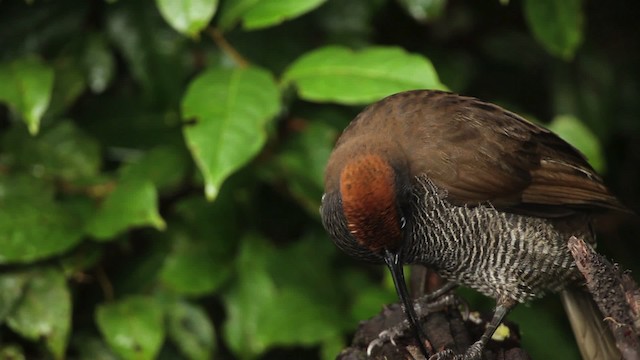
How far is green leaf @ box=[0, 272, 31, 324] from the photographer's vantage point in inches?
160

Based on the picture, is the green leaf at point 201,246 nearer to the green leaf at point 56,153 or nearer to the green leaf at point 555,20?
the green leaf at point 56,153

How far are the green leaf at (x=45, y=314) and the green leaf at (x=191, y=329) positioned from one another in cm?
47

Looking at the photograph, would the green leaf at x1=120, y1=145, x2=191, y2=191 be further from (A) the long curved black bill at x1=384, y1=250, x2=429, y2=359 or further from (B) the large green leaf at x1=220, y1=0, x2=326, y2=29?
(A) the long curved black bill at x1=384, y1=250, x2=429, y2=359

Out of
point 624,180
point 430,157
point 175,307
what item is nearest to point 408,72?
point 430,157

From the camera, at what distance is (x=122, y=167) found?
4.33 metres

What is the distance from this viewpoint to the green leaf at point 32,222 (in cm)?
392

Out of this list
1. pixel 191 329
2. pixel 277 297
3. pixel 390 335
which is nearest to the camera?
pixel 390 335

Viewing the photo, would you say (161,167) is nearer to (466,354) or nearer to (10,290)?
(10,290)

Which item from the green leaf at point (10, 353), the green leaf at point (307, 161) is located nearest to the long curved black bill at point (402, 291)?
the green leaf at point (307, 161)

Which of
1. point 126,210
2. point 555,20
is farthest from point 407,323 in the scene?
point 555,20

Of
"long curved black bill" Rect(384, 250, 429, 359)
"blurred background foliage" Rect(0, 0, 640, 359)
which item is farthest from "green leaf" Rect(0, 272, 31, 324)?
"long curved black bill" Rect(384, 250, 429, 359)

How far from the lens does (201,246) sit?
14.3ft

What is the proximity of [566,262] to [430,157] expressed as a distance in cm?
53

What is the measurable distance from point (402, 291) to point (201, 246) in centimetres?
148
